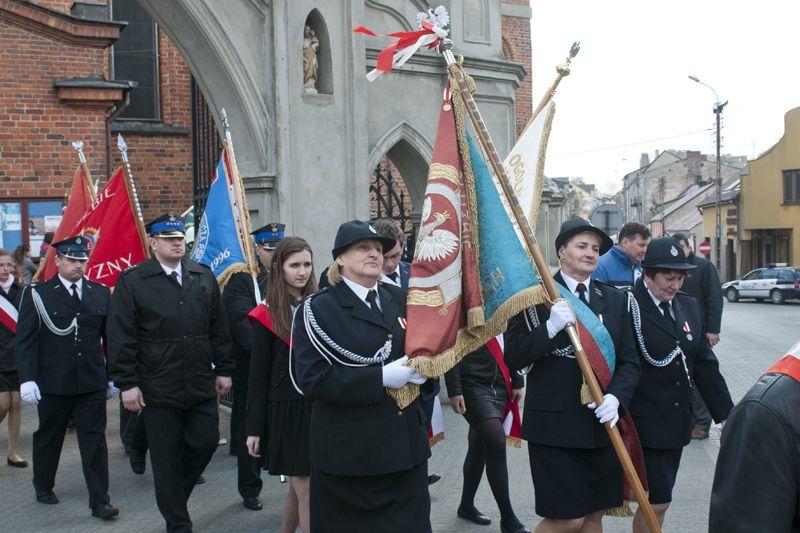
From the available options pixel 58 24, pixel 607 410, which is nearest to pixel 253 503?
pixel 607 410

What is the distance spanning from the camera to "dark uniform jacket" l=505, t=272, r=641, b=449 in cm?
479

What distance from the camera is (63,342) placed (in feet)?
24.6

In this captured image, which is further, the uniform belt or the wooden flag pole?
the uniform belt

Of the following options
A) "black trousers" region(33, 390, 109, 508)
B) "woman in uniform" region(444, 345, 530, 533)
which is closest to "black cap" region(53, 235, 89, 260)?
"black trousers" region(33, 390, 109, 508)

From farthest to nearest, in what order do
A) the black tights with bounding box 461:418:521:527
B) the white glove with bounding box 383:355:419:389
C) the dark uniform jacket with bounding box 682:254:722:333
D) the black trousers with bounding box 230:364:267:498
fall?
the dark uniform jacket with bounding box 682:254:722:333
the black trousers with bounding box 230:364:267:498
the black tights with bounding box 461:418:521:527
the white glove with bounding box 383:355:419:389

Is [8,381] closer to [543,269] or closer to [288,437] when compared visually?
[288,437]

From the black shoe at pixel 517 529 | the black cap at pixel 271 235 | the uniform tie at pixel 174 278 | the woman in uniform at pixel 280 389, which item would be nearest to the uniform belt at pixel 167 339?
the uniform tie at pixel 174 278

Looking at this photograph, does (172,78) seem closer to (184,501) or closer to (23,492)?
(23,492)

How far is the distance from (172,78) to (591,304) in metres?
17.6

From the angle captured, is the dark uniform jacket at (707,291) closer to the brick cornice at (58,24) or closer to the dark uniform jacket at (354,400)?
the dark uniform jacket at (354,400)

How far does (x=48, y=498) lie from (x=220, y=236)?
8.17 feet

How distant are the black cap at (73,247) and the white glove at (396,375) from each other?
4146 millimetres

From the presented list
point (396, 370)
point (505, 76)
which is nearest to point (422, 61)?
point (505, 76)

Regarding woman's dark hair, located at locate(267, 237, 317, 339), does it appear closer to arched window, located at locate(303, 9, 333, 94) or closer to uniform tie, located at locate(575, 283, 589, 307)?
uniform tie, located at locate(575, 283, 589, 307)
